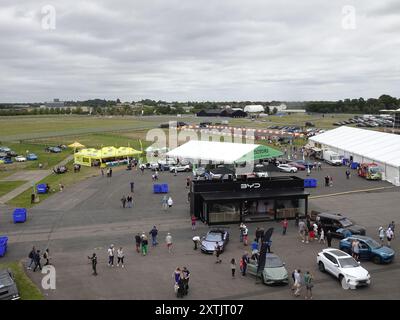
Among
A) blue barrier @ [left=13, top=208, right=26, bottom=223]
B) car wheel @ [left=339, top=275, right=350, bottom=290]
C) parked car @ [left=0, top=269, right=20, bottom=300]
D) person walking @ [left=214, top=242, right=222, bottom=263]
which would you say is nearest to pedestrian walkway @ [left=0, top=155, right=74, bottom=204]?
blue barrier @ [left=13, top=208, right=26, bottom=223]

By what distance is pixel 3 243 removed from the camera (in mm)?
21188

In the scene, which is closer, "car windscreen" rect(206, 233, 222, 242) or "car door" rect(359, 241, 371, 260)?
"car door" rect(359, 241, 371, 260)

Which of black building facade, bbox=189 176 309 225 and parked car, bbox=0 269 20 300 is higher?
black building facade, bbox=189 176 309 225

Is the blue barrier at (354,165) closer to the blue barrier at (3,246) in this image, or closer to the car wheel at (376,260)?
the car wheel at (376,260)

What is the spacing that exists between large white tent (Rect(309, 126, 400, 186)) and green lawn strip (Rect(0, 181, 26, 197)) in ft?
111

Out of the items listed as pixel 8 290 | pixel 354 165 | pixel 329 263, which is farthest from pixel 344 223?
pixel 354 165

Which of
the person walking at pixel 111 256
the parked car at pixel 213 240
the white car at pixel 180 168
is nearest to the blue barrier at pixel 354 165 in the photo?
the white car at pixel 180 168

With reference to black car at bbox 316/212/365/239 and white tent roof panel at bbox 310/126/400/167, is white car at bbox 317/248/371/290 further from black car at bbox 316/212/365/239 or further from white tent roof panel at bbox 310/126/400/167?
white tent roof panel at bbox 310/126/400/167

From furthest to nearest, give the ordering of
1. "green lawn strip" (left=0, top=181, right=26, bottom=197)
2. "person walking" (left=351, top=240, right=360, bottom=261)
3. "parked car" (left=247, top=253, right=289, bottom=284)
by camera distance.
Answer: "green lawn strip" (left=0, top=181, right=26, bottom=197)
"person walking" (left=351, top=240, right=360, bottom=261)
"parked car" (left=247, top=253, right=289, bottom=284)

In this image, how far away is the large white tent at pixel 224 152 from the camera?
41719 millimetres

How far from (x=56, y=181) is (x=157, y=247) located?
23.1 m

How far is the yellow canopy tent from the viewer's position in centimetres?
5069

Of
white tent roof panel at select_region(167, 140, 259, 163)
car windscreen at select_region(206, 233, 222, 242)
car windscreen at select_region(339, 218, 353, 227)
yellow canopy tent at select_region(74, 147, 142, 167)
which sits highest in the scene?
white tent roof panel at select_region(167, 140, 259, 163)
